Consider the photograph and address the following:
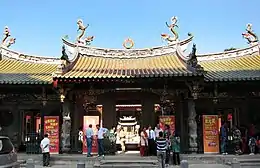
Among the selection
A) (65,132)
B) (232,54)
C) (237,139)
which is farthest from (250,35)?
(65,132)

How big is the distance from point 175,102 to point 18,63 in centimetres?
1016

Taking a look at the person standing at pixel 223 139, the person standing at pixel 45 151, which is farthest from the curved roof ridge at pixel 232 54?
the person standing at pixel 45 151

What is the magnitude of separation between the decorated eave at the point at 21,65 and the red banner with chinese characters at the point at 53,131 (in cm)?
209

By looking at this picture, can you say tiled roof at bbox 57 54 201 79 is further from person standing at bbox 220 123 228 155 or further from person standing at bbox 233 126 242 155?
person standing at bbox 233 126 242 155

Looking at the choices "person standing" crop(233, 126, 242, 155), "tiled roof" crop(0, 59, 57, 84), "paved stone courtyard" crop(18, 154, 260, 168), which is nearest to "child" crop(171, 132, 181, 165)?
"paved stone courtyard" crop(18, 154, 260, 168)

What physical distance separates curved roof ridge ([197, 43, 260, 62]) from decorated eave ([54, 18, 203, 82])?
6.12 ft

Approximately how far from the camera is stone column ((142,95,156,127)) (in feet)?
60.8

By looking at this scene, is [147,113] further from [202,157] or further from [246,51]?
[246,51]

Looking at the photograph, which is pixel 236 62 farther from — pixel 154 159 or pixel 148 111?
pixel 154 159

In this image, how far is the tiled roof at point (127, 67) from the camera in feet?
51.8

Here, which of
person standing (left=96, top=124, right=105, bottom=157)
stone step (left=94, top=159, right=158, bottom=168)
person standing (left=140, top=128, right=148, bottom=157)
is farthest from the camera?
person standing (left=140, top=128, right=148, bottom=157)

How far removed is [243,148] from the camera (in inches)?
666

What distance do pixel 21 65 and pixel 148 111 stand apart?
27.9 feet

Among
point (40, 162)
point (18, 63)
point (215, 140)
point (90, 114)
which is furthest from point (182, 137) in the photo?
point (18, 63)
